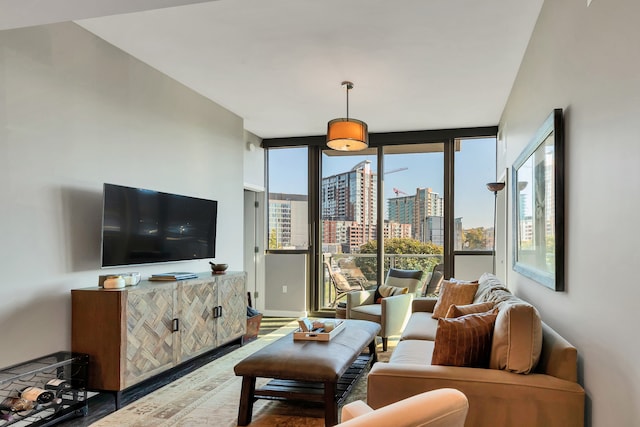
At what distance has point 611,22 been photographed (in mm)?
1638

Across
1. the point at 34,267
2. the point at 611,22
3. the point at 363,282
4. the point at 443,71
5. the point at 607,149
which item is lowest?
the point at 363,282

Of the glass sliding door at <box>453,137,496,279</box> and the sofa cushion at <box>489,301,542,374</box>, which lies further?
the glass sliding door at <box>453,137,496,279</box>

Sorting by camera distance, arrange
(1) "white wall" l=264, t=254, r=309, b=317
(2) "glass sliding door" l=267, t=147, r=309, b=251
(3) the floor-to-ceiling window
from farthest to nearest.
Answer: (2) "glass sliding door" l=267, t=147, r=309, b=251
(1) "white wall" l=264, t=254, r=309, b=317
(3) the floor-to-ceiling window

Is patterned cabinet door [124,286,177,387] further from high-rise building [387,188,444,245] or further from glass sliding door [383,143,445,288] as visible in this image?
high-rise building [387,188,444,245]

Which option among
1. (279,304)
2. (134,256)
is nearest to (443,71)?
(134,256)

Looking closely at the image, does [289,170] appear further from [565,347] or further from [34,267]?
[565,347]

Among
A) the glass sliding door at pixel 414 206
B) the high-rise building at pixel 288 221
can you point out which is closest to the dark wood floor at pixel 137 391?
the high-rise building at pixel 288 221

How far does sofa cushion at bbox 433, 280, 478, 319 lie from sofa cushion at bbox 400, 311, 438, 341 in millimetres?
117

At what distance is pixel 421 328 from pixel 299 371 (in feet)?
4.54

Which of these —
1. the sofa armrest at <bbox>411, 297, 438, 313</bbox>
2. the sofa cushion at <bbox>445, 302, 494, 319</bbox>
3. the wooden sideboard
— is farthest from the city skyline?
the sofa cushion at <bbox>445, 302, 494, 319</bbox>

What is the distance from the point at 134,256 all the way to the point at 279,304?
3541 mm

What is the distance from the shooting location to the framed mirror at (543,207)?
91.6 inches

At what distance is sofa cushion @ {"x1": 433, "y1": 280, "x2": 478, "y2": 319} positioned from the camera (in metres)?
4.03

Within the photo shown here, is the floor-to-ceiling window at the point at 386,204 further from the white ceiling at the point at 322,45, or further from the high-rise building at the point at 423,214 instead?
the white ceiling at the point at 322,45
